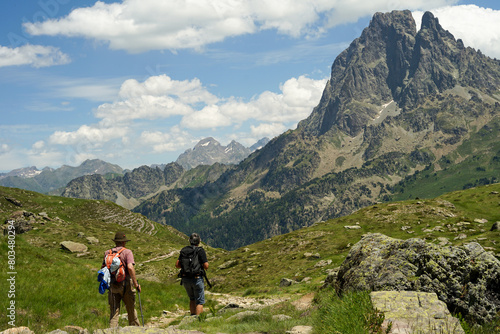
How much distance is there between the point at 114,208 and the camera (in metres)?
157

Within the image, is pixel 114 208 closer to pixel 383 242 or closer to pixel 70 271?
pixel 70 271

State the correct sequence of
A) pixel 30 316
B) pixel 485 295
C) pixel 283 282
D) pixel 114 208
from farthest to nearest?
pixel 114 208 → pixel 283 282 → pixel 30 316 → pixel 485 295

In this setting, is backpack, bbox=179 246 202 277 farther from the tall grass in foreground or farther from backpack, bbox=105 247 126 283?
the tall grass in foreground

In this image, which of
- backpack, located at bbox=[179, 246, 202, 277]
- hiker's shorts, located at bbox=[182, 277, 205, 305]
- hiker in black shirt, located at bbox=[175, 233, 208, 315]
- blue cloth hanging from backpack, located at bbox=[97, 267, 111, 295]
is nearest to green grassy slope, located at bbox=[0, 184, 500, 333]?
blue cloth hanging from backpack, located at bbox=[97, 267, 111, 295]

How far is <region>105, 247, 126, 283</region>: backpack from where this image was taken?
1315 centimetres

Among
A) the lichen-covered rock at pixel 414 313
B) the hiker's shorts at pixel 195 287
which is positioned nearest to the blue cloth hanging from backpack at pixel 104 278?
the hiker's shorts at pixel 195 287

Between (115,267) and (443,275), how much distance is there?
12559 mm

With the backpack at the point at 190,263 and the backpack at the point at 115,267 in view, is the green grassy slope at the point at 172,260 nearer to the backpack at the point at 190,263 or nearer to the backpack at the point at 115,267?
the backpack at the point at 115,267

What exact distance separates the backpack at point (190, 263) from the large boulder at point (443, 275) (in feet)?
24.1

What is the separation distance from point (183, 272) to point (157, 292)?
1038 centimetres

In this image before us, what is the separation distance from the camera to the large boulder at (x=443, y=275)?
1053 cm

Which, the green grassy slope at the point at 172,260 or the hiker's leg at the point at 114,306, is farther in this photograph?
the green grassy slope at the point at 172,260

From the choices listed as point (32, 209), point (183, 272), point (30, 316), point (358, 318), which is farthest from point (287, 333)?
point (32, 209)

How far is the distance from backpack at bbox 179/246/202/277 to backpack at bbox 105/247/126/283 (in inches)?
135
